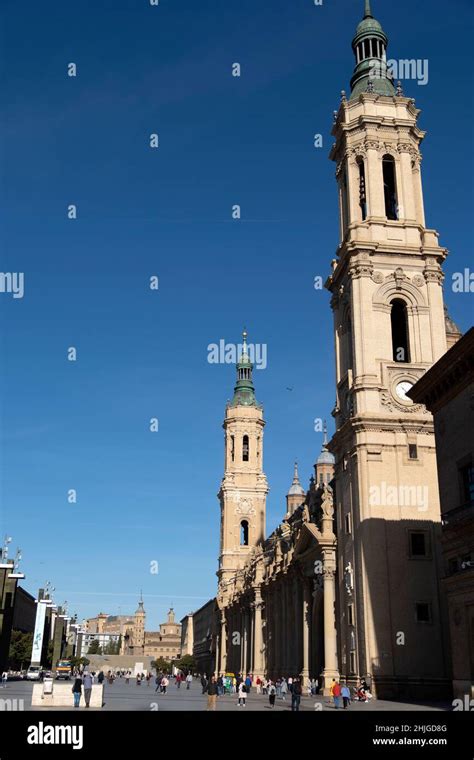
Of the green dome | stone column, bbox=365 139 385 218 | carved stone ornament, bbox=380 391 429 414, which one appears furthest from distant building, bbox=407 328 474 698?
the green dome

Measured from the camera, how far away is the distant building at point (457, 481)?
30484 mm

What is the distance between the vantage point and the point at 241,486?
4348 inches

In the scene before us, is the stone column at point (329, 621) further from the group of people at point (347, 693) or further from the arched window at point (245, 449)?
the arched window at point (245, 449)

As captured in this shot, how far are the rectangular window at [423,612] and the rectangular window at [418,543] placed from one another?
8.78 feet

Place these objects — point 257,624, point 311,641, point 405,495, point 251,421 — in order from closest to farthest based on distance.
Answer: point 405,495, point 311,641, point 257,624, point 251,421

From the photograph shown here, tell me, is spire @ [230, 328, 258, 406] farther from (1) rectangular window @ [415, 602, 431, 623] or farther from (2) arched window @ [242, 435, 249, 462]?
(1) rectangular window @ [415, 602, 431, 623]

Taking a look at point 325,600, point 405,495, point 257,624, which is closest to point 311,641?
point 325,600

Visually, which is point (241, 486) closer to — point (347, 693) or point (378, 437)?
point (378, 437)

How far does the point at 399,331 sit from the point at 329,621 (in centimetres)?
1916

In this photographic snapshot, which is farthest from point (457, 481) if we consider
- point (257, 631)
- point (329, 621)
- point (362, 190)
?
point (257, 631)

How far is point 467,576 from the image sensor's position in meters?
30.3
